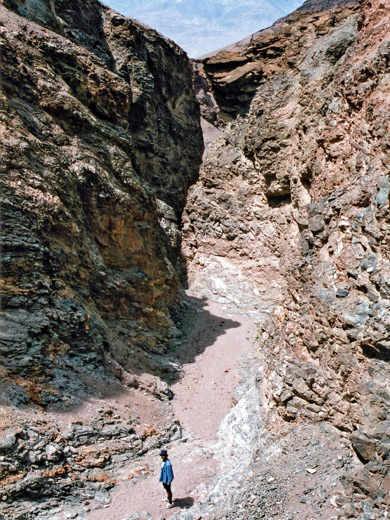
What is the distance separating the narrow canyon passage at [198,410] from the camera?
12047 mm

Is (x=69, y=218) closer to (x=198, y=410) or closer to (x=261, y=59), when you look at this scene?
(x=198, y=410)

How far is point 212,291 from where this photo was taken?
29750 mm

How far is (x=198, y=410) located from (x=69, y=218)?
29.9 feet

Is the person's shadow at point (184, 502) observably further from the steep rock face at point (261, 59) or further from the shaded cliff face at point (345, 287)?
the steep rock face at point (261, 59)

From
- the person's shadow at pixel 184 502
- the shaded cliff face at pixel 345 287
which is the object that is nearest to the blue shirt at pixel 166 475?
the person's shadow at pixel 184 502

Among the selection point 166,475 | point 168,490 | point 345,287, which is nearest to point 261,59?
point 345,287

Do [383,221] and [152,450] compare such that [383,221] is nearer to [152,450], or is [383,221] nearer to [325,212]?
[325,212]

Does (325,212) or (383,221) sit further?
(325,212)

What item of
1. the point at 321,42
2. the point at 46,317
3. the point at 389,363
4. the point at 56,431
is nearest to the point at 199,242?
the point at 321,42

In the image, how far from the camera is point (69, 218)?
18.7m

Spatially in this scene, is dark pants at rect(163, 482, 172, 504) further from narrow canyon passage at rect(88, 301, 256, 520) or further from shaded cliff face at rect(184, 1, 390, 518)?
shaded cliff face at rect(184, 1, 390, 518)

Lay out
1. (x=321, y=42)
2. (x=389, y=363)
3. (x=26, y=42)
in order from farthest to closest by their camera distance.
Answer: (x=321, y=42), (x=26, y=42), (x=389, y=363)

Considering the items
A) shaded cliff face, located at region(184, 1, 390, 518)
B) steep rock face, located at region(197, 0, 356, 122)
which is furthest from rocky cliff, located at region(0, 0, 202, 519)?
steep rock face, located at region(197, 0, 356, 122)

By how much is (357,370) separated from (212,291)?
61.7 feet
